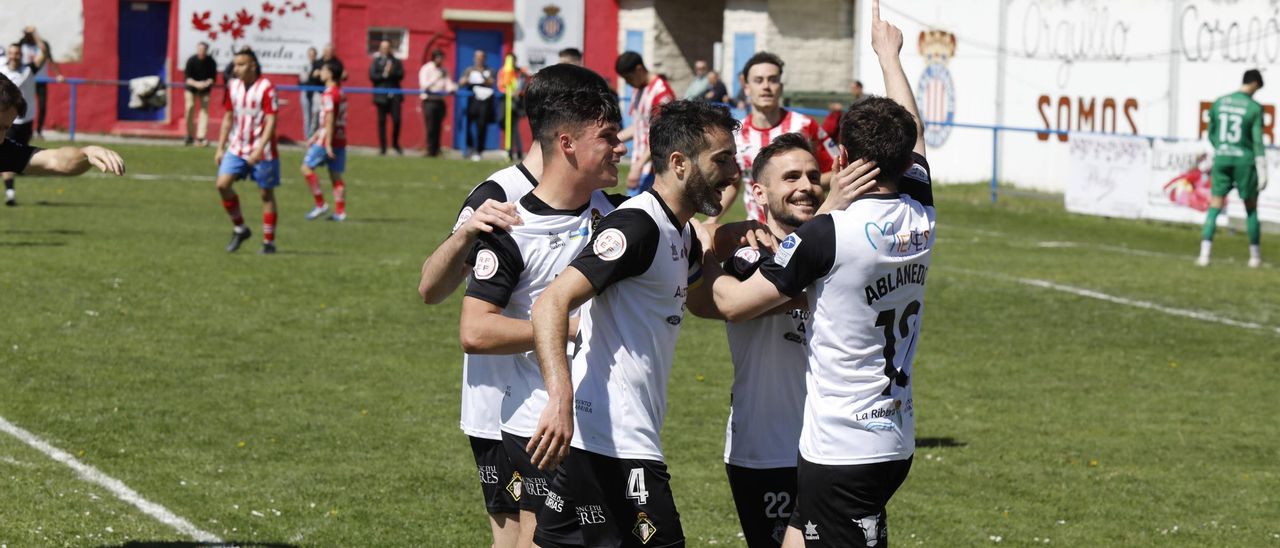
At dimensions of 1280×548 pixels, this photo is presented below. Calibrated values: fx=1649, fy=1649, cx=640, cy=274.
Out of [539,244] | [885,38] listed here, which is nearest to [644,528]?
[539,244]

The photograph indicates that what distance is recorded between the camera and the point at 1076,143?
25984mm

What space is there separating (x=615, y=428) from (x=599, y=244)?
0.59m

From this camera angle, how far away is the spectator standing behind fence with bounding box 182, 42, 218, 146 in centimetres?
3572

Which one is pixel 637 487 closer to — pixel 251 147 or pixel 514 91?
pixel 251 147

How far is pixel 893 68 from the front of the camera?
601cm

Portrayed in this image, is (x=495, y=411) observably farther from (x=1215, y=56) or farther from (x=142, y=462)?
(x=1215, y=56)

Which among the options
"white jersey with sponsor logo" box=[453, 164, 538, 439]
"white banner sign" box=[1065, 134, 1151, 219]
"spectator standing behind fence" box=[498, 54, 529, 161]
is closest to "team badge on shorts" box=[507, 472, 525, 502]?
"white jersey with sponsor logo" box=[453, 164, 538, 439]

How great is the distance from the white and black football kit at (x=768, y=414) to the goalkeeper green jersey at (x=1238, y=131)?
604 inches

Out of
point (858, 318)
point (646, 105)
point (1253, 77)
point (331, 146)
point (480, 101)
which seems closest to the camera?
point (858, 318)

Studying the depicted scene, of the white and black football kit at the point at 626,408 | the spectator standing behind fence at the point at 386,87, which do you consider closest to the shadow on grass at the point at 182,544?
the white and black football kit at the point at 626,408

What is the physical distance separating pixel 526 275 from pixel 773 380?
0.95 meters

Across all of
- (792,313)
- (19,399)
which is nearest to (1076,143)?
(19,399)

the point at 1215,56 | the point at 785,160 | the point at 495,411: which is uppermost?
the point at 1215,56

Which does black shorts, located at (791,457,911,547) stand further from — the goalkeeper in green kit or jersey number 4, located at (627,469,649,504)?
the goalkeeper in green kit
